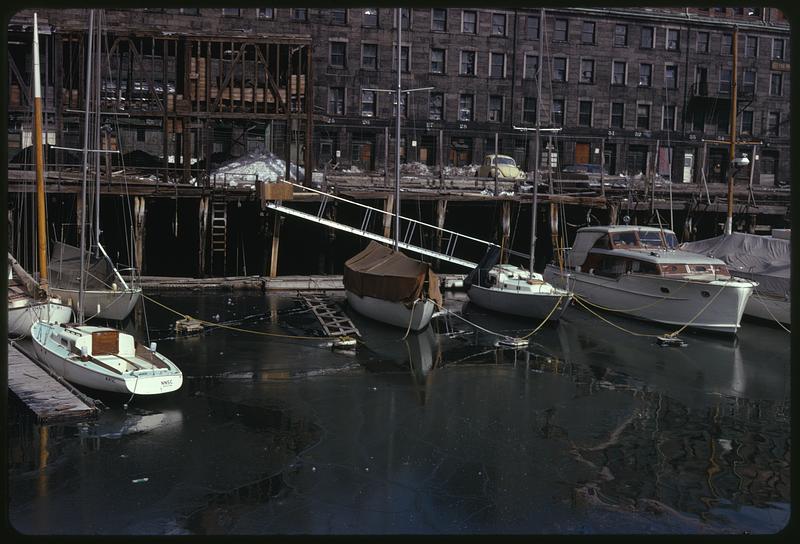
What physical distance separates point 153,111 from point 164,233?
22.2 ft

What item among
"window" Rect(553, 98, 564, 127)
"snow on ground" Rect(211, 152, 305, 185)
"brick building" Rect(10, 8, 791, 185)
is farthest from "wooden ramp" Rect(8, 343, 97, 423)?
"window" Rect(553, 98, 564, 127)

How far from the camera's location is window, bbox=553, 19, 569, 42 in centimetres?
5969

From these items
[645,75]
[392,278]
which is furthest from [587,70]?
[392,278]

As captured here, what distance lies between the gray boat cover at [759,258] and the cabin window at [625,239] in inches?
155

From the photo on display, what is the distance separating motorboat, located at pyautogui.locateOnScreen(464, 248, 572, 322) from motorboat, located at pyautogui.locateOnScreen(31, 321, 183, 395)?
1523cm

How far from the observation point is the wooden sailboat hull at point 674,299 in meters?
28.6

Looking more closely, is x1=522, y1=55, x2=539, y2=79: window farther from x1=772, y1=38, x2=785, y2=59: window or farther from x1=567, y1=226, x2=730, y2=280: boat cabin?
x1=567, y1=226, x2=730, y2=280: boat cabin

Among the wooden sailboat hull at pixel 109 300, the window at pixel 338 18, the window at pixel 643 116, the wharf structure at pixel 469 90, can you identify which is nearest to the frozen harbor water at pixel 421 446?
the wooden sailboat hull at pixel 109 300

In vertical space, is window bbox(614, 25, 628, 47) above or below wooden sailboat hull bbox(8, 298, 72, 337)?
above

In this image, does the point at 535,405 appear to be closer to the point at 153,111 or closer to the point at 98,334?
the point at 98,334

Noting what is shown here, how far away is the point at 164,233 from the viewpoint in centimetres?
4428

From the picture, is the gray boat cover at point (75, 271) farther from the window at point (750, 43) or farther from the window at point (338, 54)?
the window at point (750, 43)

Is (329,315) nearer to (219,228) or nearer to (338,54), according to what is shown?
(219,228)

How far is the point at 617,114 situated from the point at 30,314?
48832 mm
